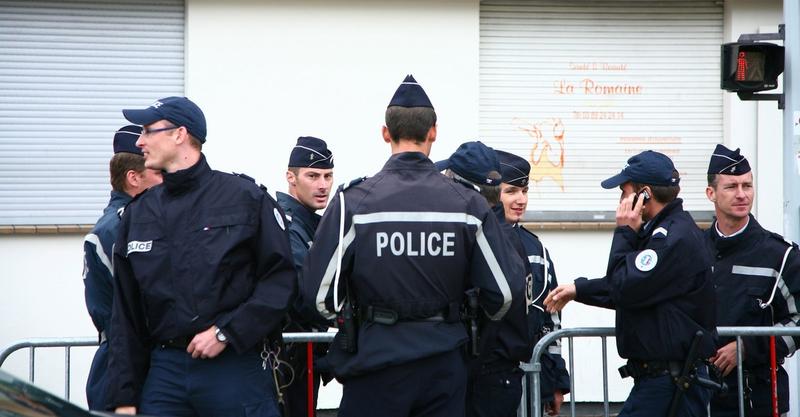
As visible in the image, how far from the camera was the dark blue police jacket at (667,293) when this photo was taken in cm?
642

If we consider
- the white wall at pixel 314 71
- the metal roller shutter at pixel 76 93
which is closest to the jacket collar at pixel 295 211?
the white wall at pixel 314 71

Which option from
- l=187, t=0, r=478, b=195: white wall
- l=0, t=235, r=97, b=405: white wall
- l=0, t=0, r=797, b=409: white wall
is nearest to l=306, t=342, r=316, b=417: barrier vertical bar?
l=0, t=0, r=797, b=409: white wall

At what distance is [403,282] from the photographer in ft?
17.5

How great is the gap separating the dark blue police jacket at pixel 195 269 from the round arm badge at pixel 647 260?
1900 millimetres

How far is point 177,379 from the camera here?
5.47 meters

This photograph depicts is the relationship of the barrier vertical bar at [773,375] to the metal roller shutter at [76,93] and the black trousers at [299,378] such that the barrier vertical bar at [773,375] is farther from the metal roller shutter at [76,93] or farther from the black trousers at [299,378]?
the metal roller shutter at [76,93]

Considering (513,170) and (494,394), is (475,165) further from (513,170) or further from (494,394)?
(513,170)

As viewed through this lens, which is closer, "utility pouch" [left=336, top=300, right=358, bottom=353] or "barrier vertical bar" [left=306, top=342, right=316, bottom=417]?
"utility pouch" [left=336, top=300, right=358, bottom=353]

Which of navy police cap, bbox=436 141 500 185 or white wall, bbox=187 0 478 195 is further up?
white wall, bbox=187 0 478 195

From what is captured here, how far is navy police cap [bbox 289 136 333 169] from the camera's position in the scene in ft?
26.3

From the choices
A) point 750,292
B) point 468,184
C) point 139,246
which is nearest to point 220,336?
point 139,246

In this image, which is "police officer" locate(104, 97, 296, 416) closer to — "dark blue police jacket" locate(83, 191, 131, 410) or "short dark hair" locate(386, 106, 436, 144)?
"dark blue police jacket" locate(83, 191, 131, 410)

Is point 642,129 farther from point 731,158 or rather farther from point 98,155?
point 98,155

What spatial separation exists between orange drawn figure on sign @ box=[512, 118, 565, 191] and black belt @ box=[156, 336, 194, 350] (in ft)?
22.5
